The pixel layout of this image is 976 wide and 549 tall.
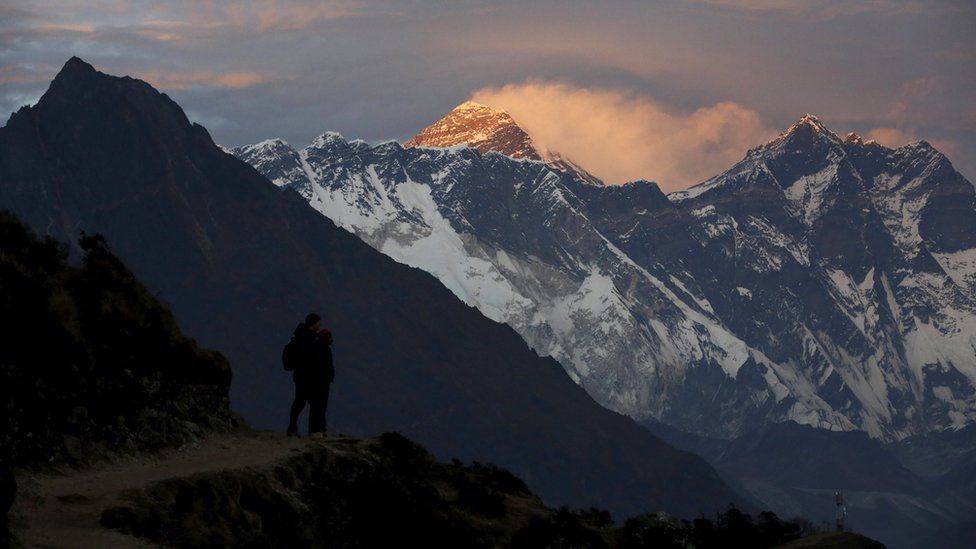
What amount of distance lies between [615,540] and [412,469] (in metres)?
5.94

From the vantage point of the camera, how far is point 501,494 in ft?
163

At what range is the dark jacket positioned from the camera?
4631cm

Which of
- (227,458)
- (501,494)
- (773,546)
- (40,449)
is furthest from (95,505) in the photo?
(773,546)

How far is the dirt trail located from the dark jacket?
1622mm

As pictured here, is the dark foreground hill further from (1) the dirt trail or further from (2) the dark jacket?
(2) the dark jacket

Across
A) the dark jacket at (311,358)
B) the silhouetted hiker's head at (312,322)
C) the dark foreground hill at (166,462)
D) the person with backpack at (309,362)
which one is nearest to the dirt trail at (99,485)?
the dark foreground hill at (166,462)

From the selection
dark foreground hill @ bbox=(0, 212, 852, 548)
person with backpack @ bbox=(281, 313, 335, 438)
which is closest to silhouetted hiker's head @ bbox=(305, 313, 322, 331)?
person with backpack @ bbox=(281, 313, 335, 438)

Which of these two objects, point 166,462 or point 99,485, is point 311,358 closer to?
point 166,462

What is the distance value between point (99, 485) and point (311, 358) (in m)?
9.69

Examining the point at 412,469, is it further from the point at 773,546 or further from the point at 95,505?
the point at 95,505

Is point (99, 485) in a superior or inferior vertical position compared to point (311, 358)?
inferior

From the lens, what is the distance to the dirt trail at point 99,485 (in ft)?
110

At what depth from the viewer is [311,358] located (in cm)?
4634

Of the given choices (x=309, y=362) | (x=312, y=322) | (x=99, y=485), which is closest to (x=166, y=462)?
(x=99, y=485)
